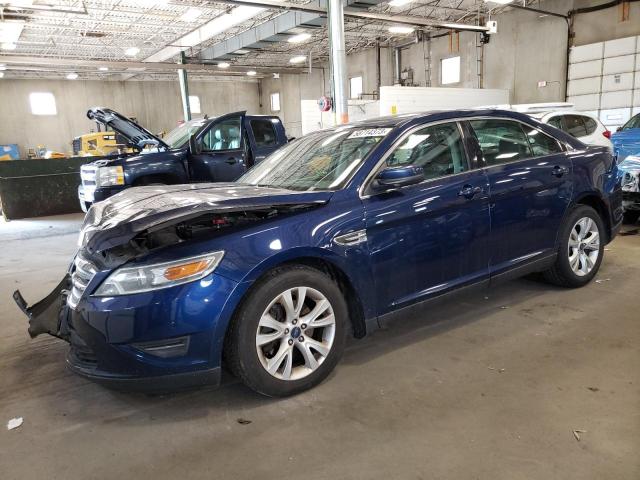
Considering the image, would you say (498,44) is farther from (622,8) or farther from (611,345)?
(611,345)

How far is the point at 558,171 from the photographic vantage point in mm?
3656

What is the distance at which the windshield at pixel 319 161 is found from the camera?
116 inches

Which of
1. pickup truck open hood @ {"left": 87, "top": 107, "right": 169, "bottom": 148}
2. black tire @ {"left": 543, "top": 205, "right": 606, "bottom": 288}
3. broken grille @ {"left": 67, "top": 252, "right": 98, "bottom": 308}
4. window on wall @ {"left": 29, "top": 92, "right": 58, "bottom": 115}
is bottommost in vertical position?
black tire @ {"left": 543, "top": 205, "right": 606, "bottom": 288}

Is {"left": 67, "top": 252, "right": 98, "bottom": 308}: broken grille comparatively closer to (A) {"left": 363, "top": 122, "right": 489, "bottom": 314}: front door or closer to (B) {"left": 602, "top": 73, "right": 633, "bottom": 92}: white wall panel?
(A) {"left": 363, "top": 122, "right": 489, "bottom": 314}: front door

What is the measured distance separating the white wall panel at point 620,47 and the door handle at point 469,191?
12838 mm

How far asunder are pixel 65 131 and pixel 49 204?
17.1 m

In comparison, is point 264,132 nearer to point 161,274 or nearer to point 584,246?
point 584,246

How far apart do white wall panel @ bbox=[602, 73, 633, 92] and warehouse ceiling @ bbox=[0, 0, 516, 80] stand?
4.29 m

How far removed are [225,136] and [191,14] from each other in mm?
8482

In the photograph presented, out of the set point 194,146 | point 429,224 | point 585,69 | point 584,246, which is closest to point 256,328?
point 429,224

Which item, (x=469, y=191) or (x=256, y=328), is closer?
(x=256, y=328)

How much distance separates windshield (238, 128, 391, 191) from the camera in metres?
2.94

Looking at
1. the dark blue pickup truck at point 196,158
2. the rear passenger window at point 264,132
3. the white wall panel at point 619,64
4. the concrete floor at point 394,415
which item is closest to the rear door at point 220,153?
the dark blue pickup truck at point 196,158

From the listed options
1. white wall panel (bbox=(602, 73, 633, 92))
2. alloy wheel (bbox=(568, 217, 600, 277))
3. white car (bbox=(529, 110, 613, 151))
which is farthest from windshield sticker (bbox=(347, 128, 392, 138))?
white wall panel (bbox=(602, 73, 633, 92))
